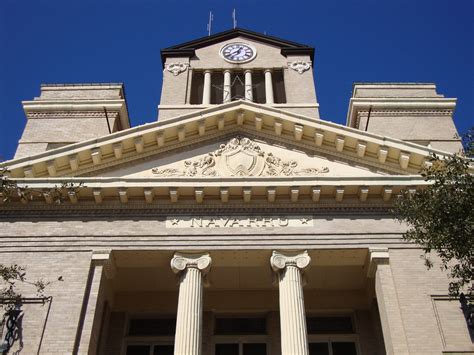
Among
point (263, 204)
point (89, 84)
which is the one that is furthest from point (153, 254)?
point (89, 84)

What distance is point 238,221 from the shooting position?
56.0 feet

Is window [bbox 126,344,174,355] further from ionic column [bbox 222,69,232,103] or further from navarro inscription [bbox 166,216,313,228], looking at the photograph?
ionic column [bbox 222,69,232,103]

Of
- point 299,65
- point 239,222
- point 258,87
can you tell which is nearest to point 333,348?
point 239,222

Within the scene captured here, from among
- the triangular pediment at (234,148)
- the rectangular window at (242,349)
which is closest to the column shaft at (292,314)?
the rectangular window at (242,349)

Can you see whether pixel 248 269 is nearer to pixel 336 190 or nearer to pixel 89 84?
pixel 336 190

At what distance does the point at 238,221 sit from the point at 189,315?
3.35m

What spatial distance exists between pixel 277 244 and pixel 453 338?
520 cm

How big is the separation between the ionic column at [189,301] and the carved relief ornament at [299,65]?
571 inches

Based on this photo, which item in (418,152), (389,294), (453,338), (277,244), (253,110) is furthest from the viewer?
(253,110)

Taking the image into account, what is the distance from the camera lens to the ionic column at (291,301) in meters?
14.4

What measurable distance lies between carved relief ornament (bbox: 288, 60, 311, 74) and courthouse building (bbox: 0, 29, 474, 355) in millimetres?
9569

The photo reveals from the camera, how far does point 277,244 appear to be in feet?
54.0

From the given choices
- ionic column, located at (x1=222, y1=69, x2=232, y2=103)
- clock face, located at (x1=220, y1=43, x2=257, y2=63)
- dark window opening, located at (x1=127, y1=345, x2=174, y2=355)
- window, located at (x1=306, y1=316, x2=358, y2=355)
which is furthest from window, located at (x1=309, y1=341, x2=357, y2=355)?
clock face, located at (x1=220, y1=43, x2=257, y2=63)

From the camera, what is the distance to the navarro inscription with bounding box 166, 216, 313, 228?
667 inches
